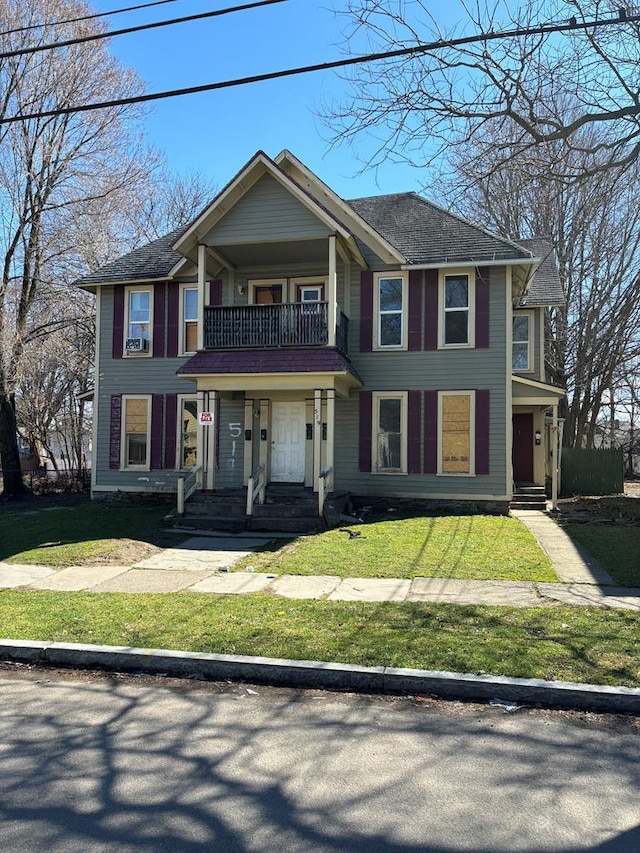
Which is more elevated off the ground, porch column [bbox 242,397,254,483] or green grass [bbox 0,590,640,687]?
porch column [bbox 242,397,254,483]

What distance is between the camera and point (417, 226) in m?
17.4

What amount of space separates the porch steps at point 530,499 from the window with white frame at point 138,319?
11116 millimetres

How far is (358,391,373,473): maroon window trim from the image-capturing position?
52.9 feet

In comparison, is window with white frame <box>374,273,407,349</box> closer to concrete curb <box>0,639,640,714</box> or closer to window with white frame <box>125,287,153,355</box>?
window with white frame <box>125,287,153,355</box>

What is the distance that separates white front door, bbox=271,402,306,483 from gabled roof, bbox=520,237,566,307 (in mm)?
7986

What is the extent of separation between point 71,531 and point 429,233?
1153 centimetres

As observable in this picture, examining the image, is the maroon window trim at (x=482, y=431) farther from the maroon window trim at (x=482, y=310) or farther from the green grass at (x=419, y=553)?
the green grass at (x=419, y=553)

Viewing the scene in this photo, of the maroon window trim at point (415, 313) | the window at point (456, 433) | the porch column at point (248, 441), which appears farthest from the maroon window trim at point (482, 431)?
the porch column at point (248, 441)

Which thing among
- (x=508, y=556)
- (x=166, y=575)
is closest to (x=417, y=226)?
(x=508, y=556)

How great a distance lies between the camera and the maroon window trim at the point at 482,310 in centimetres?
1560

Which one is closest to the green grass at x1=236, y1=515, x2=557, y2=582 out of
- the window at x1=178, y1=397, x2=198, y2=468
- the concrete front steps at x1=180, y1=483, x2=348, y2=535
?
the concrete front steps at x1=180, y1=483, x2=348, y2=535

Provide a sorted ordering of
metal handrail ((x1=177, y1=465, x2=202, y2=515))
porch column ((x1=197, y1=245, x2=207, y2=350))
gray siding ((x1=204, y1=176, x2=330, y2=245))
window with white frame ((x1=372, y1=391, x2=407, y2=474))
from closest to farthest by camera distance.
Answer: metal handrail ((x1=177, y1=465, x2=202, y2=515)), gray siding ((x1=204, y1=176, x2=330, y2=245)), porch column ((x1=197, y1=245, x2=207, y2=350)), window with white frame ((x1=372, y1=391, x2=407, y2=474))

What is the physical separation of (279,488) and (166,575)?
21.3 feet

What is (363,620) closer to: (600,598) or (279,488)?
(600,598)
